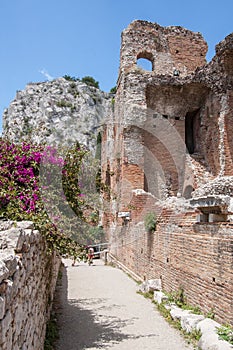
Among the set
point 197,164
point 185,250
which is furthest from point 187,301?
point 197,164

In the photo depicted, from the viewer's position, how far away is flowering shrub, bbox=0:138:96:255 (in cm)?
483

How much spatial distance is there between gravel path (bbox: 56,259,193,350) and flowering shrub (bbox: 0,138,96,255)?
160cm

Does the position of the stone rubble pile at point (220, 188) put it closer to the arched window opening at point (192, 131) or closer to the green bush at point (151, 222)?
the green bush at point (151, 222)

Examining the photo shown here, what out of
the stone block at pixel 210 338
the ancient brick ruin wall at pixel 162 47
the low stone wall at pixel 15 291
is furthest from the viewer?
the ancient brick ruin wall at pixel 162 47

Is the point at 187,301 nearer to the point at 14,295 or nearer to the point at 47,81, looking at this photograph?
the point at 14,295

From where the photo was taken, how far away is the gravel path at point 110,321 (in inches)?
207

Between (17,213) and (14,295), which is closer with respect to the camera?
(14,295)

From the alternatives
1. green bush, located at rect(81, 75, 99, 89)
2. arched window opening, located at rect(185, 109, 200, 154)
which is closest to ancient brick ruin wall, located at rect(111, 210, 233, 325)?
arched window opening, located at rect(185, 109, 200, 154)

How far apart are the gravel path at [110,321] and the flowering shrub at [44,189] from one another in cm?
160

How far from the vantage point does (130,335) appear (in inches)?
224

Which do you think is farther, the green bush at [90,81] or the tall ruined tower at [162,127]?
the green bush at [90,81]

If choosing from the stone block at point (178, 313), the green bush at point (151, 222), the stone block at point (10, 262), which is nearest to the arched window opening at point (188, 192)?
the green bush at point (151, 222)

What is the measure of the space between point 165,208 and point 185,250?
1857mm

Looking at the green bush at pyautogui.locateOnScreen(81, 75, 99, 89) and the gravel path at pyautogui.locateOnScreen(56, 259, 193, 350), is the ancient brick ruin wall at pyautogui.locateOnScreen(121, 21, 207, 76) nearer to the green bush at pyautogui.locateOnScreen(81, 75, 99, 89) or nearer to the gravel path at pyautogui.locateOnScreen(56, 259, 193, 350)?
the gravel path at pyautogui.locateOnScreen(56, 259, 193, 350)
